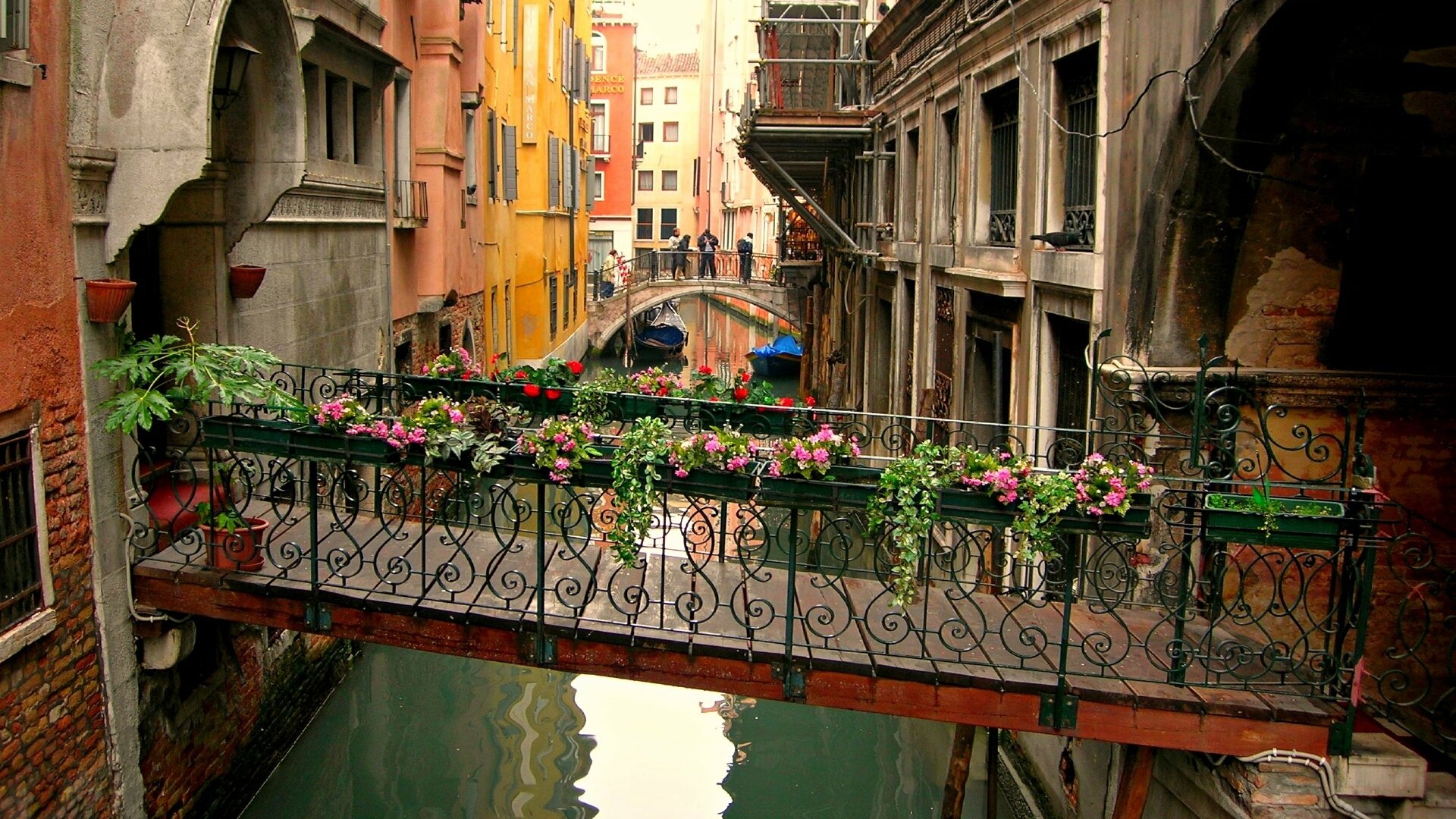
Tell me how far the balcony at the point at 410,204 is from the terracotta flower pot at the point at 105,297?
7648mm

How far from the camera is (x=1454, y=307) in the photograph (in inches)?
273

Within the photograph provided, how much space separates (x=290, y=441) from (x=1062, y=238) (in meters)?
5.39

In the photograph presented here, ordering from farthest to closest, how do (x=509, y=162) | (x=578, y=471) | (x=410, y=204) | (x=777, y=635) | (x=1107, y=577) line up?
(x=509, y=162)
(x=410, y=204)
(x=1107, y=577)
(x=777, y=635)
(x=578, y=471)

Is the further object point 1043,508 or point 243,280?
point 243,280

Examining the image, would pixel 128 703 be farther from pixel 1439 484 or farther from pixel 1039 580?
pixel 1439 484

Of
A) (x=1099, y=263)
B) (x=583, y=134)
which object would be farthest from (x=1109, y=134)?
(x=583, y=134)

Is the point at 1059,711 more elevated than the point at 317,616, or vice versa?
the point at 317,616

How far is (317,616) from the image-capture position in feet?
24.7

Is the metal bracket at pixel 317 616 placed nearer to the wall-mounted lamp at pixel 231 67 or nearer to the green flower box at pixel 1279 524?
the wall-mounted lamp at pixel 231 67

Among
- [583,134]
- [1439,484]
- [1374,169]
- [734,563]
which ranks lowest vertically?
[734,563]

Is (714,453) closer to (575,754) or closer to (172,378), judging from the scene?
(172,378)

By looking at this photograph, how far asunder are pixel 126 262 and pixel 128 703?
106 inches

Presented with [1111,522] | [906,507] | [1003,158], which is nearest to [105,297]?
[906,507]

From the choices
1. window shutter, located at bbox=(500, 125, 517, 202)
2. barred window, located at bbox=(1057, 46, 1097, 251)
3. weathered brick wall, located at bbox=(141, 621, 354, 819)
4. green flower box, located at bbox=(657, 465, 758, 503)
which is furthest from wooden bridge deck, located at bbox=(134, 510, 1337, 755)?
window shutter, located at bbox=(500, 125, 517, 202)
